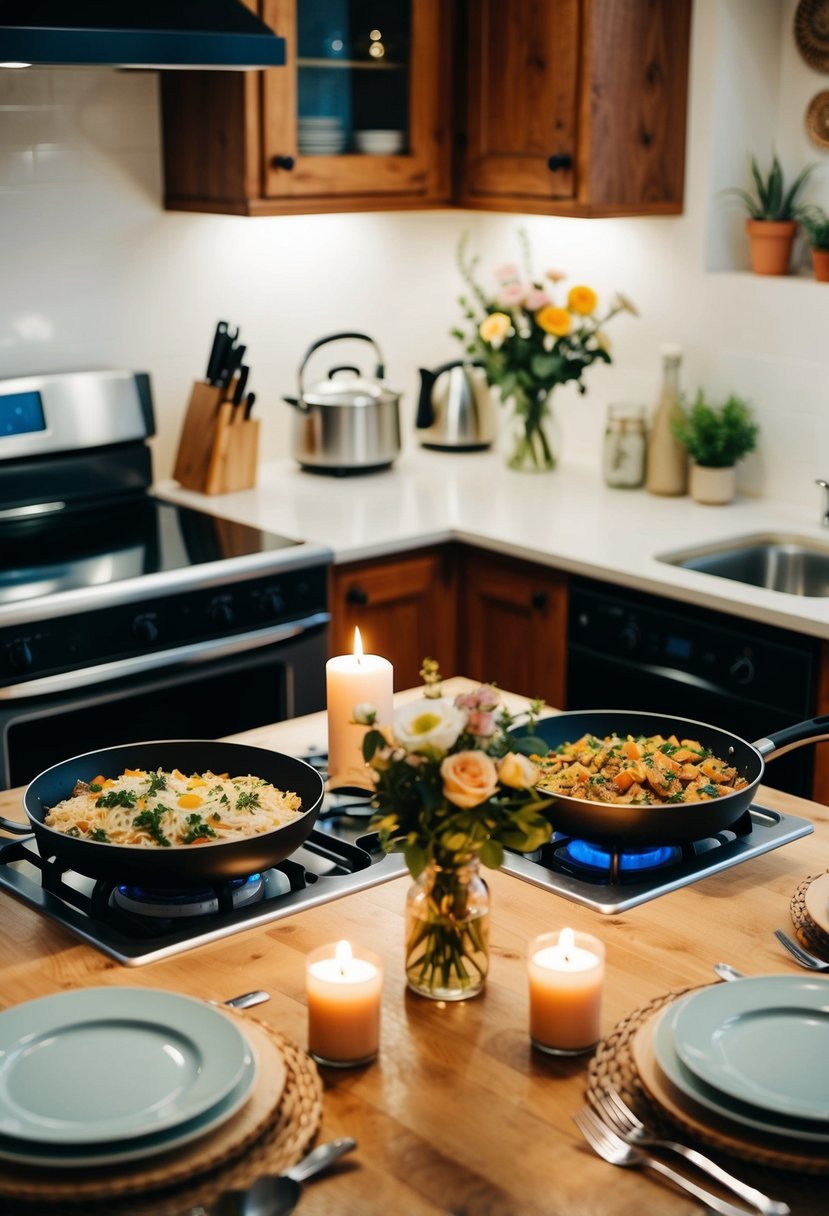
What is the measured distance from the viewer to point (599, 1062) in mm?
1379

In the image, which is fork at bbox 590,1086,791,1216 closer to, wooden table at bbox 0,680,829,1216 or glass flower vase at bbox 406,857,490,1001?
wooden table at bbox 0,680,829,1216

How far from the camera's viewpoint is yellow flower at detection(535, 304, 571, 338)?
3.67 meters

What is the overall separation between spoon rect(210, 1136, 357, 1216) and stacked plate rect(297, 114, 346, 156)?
2.72m

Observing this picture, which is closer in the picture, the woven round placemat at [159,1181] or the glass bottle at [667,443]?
the woven round placemat at [159,1181]

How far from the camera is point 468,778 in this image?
1388 mm

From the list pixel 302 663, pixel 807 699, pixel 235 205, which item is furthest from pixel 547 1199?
pixel 235 205

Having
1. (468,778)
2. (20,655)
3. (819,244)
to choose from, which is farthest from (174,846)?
(819,244)

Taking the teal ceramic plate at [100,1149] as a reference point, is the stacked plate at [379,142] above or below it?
above

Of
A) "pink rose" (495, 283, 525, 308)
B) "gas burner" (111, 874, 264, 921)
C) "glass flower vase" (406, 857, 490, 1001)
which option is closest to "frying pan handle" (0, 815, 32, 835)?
"gas burner" (111, 874, 264, 921)

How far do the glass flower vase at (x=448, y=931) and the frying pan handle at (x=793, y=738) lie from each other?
1.66 ft

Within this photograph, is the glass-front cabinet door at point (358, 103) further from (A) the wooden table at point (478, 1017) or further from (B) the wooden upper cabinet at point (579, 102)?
(A) the wooden table at point (478, 1017)

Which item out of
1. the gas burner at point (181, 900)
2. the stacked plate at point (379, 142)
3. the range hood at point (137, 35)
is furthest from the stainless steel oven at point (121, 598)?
the gas burner at point (181, 900)

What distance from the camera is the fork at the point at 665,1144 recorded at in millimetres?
1181

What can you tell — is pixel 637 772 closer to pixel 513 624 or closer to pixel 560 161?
pixel 513 624
